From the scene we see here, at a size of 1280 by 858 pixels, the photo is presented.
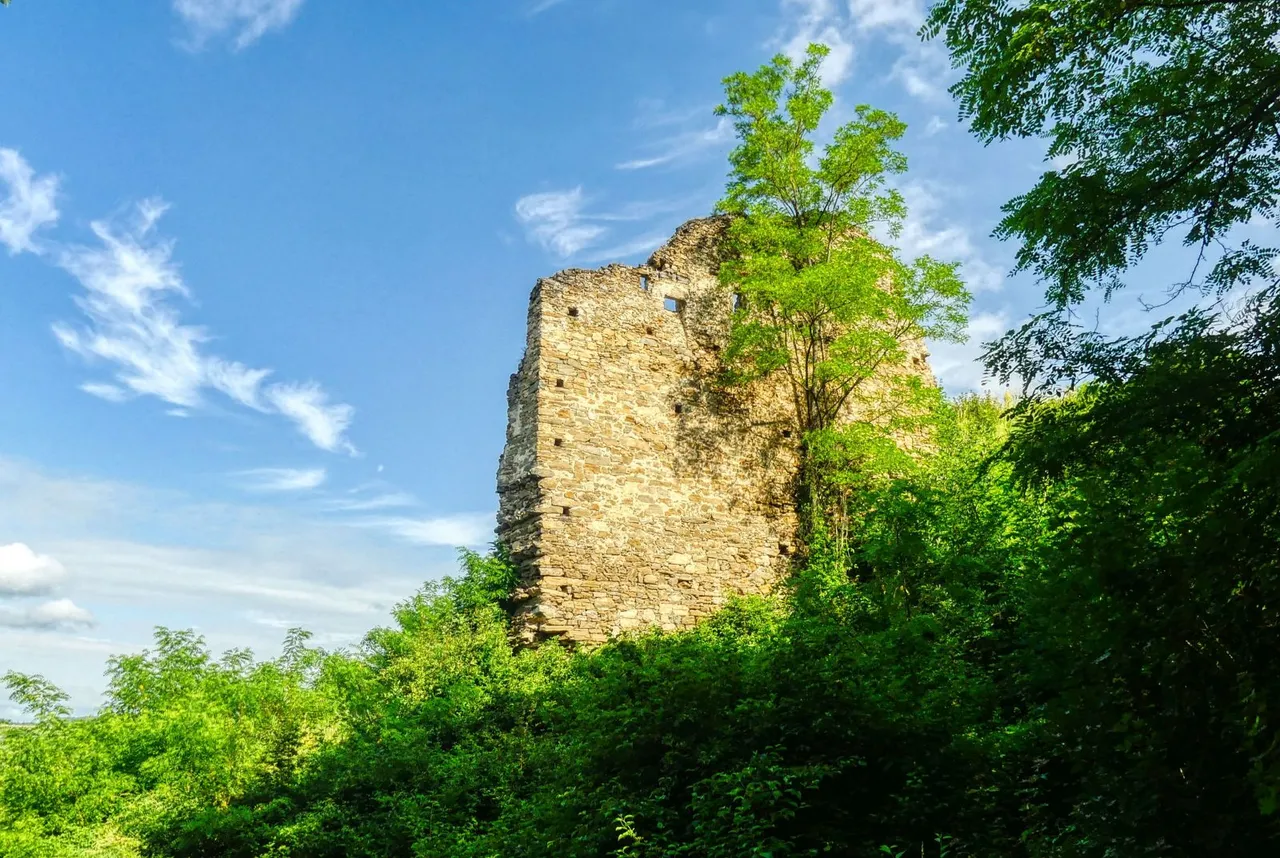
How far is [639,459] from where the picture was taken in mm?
12828

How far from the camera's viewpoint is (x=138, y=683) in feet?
45.9

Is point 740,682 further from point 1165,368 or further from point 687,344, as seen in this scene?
point 687,344

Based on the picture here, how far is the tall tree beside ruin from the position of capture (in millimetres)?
13797

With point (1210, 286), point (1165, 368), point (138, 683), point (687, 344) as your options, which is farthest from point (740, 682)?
point (138, 683)

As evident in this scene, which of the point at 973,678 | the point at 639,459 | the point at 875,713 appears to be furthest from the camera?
the point at 639,459

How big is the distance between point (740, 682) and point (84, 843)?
8060 millimetres

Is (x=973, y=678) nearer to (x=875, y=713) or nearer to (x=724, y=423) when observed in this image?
(x=875, y=713)

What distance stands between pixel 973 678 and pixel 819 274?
342 inches

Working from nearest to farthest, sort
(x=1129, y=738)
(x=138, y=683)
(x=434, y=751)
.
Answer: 1. (x=1129, y=738)
2. (x=434, y=751)
3. (x=138, y=683)

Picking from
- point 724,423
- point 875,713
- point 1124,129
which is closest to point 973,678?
point 875,713

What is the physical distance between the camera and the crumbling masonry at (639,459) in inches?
466

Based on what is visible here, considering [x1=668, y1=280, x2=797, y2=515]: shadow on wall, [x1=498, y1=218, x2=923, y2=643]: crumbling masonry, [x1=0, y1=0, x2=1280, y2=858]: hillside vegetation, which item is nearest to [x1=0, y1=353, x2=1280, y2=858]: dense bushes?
[x1=0, y1=0, x2=1280, y2=858]: hillside vegetation

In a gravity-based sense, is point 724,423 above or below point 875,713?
above

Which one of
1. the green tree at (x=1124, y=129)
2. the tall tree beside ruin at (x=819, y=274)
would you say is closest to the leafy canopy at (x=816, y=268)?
the tall tree beside ruin at (x=819, y=274)
